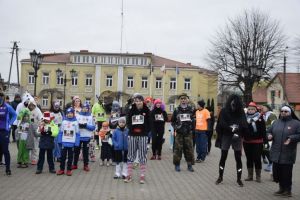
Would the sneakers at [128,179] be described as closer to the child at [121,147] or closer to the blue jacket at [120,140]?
the child at [121,147]

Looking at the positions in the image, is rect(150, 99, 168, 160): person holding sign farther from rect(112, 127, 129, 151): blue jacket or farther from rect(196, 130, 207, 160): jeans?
rect(112, 127, 129, 151): blue jacket

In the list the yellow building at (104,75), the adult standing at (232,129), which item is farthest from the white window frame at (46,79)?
the adult standing at (232,129)

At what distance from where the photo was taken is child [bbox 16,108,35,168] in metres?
12.1

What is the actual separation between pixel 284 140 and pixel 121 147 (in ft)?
12.7

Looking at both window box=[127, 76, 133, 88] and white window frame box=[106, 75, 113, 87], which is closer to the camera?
white window frame box=[106, 75, 113, 87]

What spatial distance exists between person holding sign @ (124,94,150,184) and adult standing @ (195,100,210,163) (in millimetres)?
4454

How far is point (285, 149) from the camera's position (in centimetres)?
903

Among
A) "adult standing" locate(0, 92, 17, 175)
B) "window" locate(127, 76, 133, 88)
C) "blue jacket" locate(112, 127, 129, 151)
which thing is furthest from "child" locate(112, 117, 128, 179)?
"window" locate(127, 76, 133, 88)

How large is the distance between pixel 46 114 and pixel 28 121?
981 mm

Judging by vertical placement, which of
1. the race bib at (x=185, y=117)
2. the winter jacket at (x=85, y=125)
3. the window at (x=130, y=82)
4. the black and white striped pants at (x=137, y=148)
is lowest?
the black and white striped pants at (x=137, y=148)

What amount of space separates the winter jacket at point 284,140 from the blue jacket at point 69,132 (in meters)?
4.87

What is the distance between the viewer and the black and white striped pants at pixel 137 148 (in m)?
10.3

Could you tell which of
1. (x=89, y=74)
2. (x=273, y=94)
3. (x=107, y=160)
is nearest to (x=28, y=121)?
(x=107, y=160)

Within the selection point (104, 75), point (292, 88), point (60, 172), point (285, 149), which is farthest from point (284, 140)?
point (104, 75)
